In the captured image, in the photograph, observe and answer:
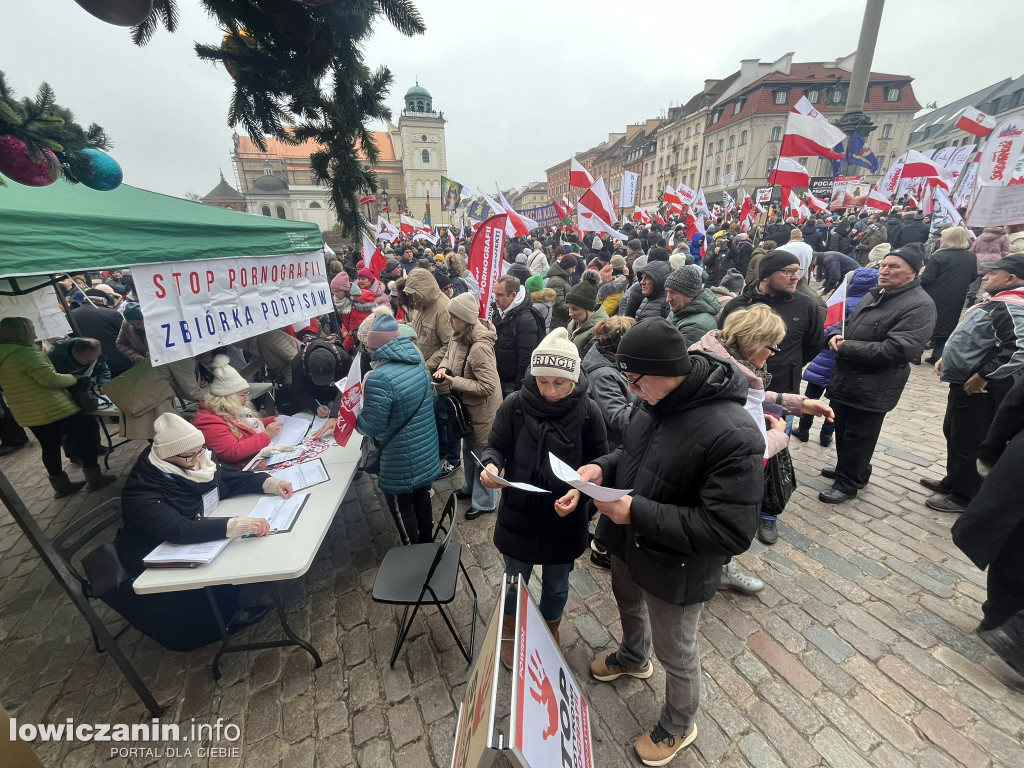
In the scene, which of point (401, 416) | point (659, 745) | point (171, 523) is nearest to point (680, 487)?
point (659, 745)

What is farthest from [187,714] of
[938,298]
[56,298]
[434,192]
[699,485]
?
[434,192]

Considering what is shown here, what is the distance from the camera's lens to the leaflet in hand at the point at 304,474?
3.23 metres

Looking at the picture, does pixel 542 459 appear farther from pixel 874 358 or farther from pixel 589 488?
pixel 874 358

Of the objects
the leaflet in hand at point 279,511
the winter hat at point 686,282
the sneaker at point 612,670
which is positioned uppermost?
the winter hat at point 686,282

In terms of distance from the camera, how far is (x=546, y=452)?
2346 millimetres

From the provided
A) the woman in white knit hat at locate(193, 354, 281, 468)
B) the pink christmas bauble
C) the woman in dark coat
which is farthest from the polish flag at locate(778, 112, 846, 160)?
the pink christmas bauble

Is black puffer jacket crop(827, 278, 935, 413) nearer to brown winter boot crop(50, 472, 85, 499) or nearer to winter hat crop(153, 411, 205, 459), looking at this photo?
winter hat crop(153, 411, 205, 459)

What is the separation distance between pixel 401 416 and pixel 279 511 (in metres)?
1.04

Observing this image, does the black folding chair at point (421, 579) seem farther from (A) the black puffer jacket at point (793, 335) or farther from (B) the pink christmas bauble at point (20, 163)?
(A) the black puffer jacket at point (793, 335)

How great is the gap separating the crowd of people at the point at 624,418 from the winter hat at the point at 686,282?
0.02m

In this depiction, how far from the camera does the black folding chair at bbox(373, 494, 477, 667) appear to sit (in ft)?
8.43

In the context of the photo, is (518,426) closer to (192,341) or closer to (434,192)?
(192,341)

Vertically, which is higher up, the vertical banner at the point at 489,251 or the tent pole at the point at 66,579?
the vertical banner at the point at 489,251

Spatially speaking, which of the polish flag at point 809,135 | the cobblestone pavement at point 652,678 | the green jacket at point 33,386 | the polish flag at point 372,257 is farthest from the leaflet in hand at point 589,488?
the polish flag at point 809,135
